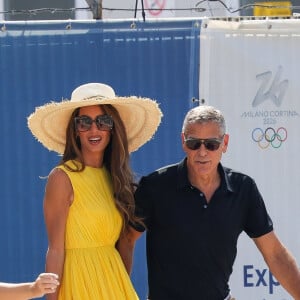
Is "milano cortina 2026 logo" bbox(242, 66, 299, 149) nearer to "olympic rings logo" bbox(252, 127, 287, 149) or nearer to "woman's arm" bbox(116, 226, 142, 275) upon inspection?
"olympic rings logo" bbox(252, 127, 287, 149)

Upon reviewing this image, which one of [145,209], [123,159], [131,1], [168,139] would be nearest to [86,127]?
[123,159]

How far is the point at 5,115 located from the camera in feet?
16.9

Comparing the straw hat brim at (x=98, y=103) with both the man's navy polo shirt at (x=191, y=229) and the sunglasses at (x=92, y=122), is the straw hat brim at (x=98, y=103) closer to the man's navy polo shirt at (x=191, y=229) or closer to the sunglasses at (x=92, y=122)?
the sunglasses at (x=92, y=122)

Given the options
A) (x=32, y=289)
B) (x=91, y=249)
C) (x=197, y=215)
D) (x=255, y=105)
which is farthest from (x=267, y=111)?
(x=32, y=289)

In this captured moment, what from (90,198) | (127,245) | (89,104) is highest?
(89,104)

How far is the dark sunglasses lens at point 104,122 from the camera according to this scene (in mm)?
3479

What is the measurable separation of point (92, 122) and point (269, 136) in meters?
2.01

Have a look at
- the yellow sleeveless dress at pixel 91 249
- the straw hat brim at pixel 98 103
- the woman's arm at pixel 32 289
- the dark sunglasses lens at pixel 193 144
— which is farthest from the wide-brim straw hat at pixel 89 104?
the woman's arm at pixel 32 289

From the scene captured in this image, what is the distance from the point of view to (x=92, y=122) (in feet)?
11.4

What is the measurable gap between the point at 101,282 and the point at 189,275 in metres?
0.39

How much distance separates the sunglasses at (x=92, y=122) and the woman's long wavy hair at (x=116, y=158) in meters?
0.04

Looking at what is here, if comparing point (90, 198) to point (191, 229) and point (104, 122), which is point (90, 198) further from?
point (191, 229)

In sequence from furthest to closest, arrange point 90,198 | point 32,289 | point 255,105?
point 255,105, point 90,198, point 32,289

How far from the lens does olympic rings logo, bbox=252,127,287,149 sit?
5.17 metres
